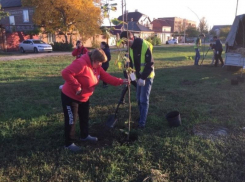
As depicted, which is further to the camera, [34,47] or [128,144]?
[34,47]

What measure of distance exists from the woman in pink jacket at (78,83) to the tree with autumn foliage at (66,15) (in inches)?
1055

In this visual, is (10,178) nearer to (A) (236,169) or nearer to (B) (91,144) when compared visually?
(B) (91,144)

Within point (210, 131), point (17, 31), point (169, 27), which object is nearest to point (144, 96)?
point (210, 131)

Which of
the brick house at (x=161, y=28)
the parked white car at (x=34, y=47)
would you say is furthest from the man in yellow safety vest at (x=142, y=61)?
the brick house at (x=161, y=28)

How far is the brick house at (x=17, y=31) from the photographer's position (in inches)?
1173

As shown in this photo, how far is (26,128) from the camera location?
4.73 meters

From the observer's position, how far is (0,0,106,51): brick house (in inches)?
1173

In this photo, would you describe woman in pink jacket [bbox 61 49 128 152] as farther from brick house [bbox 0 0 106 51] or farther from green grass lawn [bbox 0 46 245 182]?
brick house [bbox 0 0 106 51]

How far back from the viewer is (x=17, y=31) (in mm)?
32375

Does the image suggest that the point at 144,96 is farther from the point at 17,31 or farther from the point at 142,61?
the point at 17,31

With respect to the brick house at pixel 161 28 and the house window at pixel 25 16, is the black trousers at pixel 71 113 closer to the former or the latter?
the house window at pixel 25 16

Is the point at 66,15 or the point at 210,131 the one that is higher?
the point at 66,15

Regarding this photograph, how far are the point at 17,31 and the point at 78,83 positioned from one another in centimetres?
3321

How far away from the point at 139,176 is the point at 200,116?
2682 millimetres
